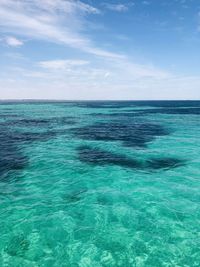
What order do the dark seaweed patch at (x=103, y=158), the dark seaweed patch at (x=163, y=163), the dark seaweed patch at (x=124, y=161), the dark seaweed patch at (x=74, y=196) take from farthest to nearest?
the dark seaweed patch at (x=103, y=158), the dark seaweed patch at (x=124, y=161), the dark seaweed patch at (x=163, y=163), the dark seaweed patch at (x=74, y=196)

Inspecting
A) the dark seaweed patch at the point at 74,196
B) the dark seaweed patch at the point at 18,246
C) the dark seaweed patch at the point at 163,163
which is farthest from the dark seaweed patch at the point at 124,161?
the dark seaweed patch at the point at 18,246

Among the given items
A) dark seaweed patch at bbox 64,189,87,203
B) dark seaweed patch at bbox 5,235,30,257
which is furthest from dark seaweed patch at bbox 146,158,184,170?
dark seaweed patch at bbox 5,235,30,257

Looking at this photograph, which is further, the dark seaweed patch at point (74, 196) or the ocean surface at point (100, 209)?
the dark seaweed patch at point (74, 196)

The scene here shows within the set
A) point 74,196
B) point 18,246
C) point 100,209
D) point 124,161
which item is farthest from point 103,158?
point 18,246

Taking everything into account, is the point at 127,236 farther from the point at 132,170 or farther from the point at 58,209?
the point at 132,170

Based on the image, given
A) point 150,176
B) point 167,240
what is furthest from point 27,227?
point 150,176

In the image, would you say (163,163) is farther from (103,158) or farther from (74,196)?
(74,196)

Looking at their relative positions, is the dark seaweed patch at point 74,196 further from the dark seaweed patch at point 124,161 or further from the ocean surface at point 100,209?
the dark seaweed patch at point 124,161

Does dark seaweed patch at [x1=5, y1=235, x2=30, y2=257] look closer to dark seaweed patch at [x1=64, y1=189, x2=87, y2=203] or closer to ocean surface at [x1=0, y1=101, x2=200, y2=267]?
ocean surface at [x1=0, y1=101, x2=200, y2=267]

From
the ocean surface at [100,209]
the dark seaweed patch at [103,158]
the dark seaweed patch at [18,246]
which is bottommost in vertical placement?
the dark seaweed patch at [18,246]
